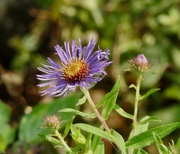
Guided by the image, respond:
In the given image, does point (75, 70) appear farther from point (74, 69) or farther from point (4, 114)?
point (4, 114)

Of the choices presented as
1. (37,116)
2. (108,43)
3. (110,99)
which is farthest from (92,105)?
(108,43)

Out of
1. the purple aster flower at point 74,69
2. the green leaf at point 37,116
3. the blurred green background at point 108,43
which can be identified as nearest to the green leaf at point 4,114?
the green leaf at point 37,116

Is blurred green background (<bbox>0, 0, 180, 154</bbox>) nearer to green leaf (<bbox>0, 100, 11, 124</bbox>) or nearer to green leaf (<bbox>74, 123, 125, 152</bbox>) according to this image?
green leaf (<bbox>0, 100, 11, 124</bbox>)

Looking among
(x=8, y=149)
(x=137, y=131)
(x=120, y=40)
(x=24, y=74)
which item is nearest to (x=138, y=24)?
(x=120, y=40)

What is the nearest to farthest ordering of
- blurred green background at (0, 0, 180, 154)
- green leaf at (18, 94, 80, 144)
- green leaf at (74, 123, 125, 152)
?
green leaf at (74, 123, 125, 152) → green leaf at (18, 94, 80, 144) → blurred green background at (0, 0, 180, 154)

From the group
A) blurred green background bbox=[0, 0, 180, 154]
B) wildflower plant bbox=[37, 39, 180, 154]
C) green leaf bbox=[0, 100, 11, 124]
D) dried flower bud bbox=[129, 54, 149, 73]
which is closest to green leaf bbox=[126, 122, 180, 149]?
wildflower plant bbox=[37, 39, 180, 154]

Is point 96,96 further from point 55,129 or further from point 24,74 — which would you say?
point 55,129

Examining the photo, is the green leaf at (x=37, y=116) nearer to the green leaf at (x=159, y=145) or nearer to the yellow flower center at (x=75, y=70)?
the yellow flower center at (x=75, y=70)
